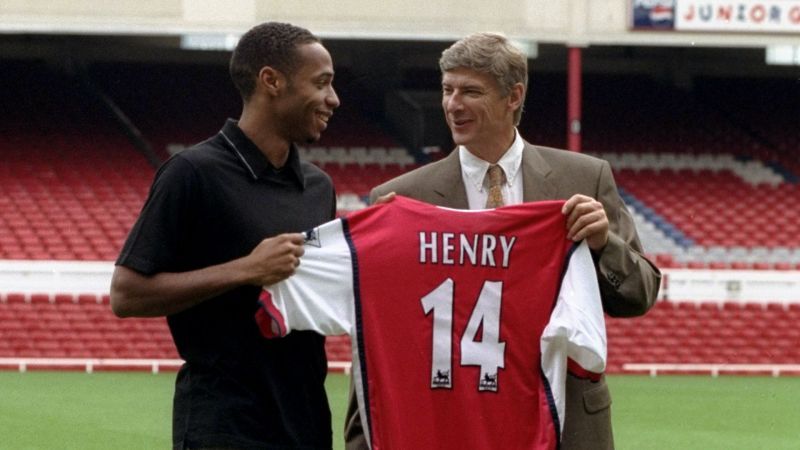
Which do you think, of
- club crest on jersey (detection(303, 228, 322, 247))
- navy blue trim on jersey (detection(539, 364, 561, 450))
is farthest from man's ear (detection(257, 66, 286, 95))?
navy blue trim on jersey (detection(539, 364, 561, 450))

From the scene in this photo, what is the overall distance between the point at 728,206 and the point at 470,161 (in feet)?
71.2

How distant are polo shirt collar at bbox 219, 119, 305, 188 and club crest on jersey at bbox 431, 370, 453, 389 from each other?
634mm

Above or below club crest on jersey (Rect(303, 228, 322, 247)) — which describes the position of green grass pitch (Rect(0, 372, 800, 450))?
below

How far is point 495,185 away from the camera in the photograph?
4598 millimetres

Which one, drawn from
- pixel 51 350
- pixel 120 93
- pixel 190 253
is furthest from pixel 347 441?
pixel 120 93

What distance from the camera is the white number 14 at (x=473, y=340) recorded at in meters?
4.43

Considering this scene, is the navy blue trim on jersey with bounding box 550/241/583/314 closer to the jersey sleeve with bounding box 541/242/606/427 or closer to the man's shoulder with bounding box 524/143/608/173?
the jersey sleeve with bounding box 541/242/606/427

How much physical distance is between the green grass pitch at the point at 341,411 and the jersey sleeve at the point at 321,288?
738cm

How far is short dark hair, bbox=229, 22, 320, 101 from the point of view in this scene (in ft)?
14.0

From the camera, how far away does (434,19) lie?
2355cm

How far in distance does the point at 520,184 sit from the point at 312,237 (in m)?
0.65

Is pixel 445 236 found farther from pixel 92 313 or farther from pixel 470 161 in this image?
pixel 92 313

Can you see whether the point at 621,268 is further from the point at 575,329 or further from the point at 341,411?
the point at 341,411

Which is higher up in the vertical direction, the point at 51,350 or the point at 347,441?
the point at 347,441
